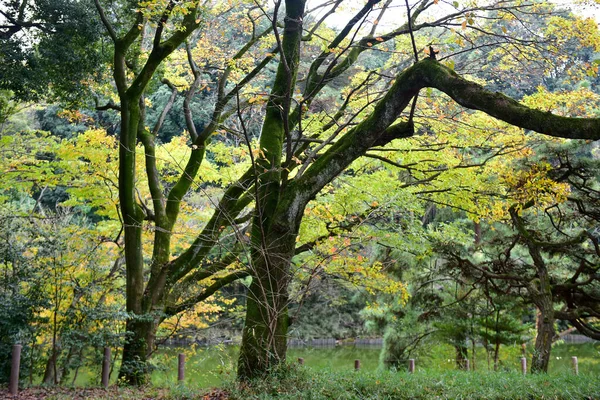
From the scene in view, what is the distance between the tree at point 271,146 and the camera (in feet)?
17.1

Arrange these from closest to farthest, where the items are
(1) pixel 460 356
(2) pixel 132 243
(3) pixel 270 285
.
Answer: (3) pixel 270 285 < (2) pixel 132 243 < (1) pixel 460 356

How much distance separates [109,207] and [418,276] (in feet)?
25.8

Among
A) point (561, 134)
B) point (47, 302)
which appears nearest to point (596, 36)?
point (561, 134)

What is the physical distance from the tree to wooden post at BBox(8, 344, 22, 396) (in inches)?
63.6

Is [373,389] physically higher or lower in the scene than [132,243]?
lower

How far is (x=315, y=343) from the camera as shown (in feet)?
83.8

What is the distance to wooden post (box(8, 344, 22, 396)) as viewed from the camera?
708 cm

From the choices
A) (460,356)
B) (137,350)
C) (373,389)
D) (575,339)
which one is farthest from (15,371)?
(575,339)

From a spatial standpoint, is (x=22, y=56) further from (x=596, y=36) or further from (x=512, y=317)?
(x=512, y=317)

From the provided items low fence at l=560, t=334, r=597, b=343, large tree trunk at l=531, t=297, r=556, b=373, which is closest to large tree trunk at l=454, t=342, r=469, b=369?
large tree trunk at l=531, t=297, r=556, b=373

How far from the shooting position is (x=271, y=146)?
273 inches

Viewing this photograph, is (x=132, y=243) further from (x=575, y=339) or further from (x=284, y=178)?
(x=575, y=339)

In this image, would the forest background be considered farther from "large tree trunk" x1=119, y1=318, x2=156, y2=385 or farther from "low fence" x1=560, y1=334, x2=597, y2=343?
"low fence" x1=560, y1=334, x2=597, y2=343

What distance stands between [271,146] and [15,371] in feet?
15.6
